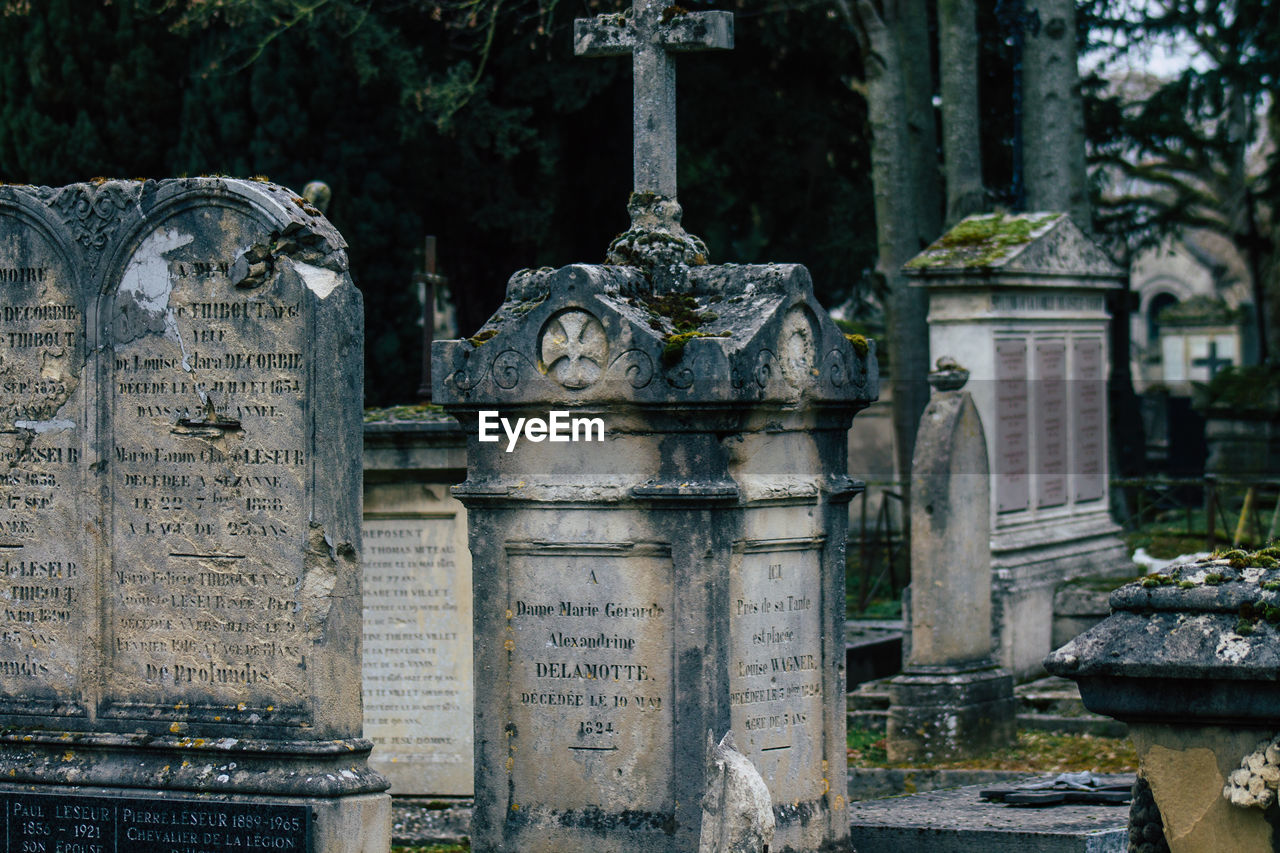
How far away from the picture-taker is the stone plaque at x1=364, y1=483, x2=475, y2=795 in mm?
9664

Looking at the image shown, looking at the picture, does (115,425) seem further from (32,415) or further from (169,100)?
(169,100)

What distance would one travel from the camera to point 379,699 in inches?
386

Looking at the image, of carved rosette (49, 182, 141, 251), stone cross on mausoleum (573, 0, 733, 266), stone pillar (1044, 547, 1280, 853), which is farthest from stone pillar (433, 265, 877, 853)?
stone pillar (1044, 547, 1280, 853)

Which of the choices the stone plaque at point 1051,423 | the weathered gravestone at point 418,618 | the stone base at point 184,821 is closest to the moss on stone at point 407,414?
the weathered gravestone at point 418,618

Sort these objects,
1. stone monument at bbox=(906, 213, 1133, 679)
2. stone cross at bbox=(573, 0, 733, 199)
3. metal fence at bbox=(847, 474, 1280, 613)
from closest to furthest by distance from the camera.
A: 1. stone cross at bbox=(573, 0, 733, 199)
2. stone monument at bbox=(906, 213, 1133, 679)
3. metal fence at bbox=(847, 474, 1280, 613)

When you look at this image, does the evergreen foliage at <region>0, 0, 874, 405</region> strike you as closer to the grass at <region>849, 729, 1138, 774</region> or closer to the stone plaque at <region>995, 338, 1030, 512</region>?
the stone plaque at <region>995, 338, 1030, 512</region>

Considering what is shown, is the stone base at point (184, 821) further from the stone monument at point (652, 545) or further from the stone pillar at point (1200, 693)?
the stone pillar at point (1200, 693)

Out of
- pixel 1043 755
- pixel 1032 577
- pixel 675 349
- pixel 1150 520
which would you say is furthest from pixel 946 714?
pixel 1150 520

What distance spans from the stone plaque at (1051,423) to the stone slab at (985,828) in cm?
556

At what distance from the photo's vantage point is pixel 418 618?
9711 millimetres

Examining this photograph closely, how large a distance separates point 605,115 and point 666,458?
1300cm

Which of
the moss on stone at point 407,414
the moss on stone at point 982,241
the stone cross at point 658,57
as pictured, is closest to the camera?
the stone cross at point 658,57

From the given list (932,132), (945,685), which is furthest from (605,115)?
(945,685)

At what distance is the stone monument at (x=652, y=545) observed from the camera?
6914mm
